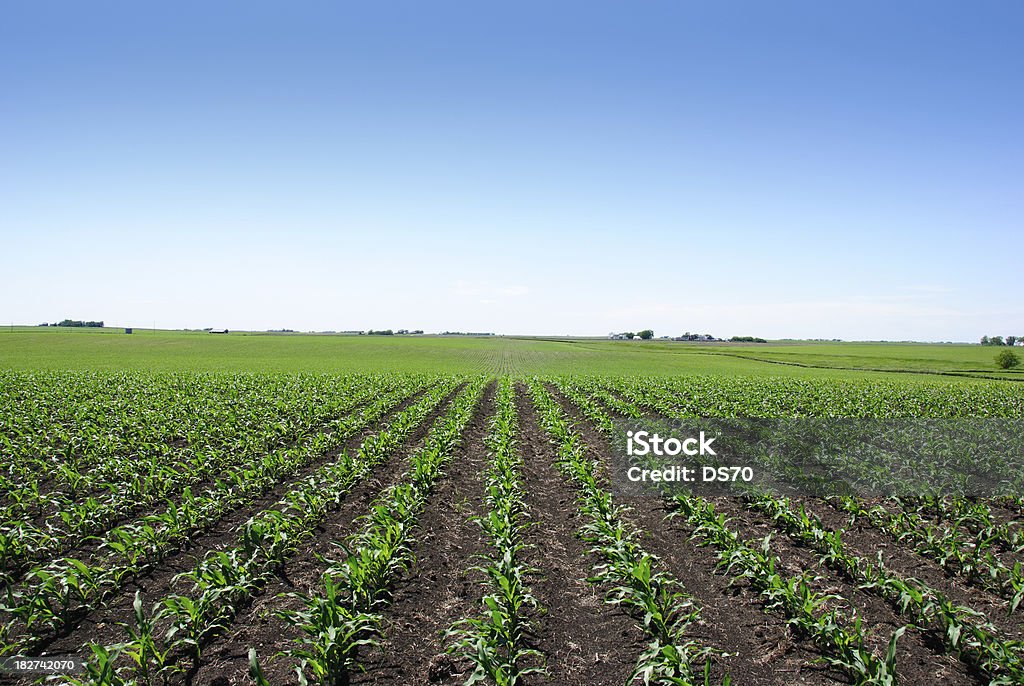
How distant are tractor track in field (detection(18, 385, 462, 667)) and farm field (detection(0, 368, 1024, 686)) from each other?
4 centimetres

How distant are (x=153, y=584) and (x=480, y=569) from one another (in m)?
4.35

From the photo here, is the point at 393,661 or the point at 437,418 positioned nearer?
the point at 393,661

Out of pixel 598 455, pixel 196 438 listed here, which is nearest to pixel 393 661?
pixel 598 455

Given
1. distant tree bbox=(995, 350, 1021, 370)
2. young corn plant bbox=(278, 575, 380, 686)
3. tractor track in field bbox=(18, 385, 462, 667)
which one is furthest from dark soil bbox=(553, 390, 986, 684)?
distant tree bbox=(995, 350, 1021, 370)

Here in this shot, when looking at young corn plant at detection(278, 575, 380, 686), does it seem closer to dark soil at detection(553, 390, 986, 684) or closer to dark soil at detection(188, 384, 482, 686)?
dark soil at detection(188, 384, 482, 686)

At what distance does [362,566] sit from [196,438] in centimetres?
1090

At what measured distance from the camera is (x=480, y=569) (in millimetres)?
6621

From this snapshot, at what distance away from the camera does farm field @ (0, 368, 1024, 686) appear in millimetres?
5172

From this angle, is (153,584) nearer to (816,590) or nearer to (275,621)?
(275,621)

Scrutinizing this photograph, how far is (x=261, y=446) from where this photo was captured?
47.1 ft

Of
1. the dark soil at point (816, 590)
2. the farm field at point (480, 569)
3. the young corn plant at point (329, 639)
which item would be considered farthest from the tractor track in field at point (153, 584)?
the dark soil at point (816, 590)

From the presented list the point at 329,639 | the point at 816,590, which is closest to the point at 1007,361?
the point at 816,590

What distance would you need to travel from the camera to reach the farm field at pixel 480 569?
204 inches

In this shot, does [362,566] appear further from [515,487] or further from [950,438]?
[950,438]
